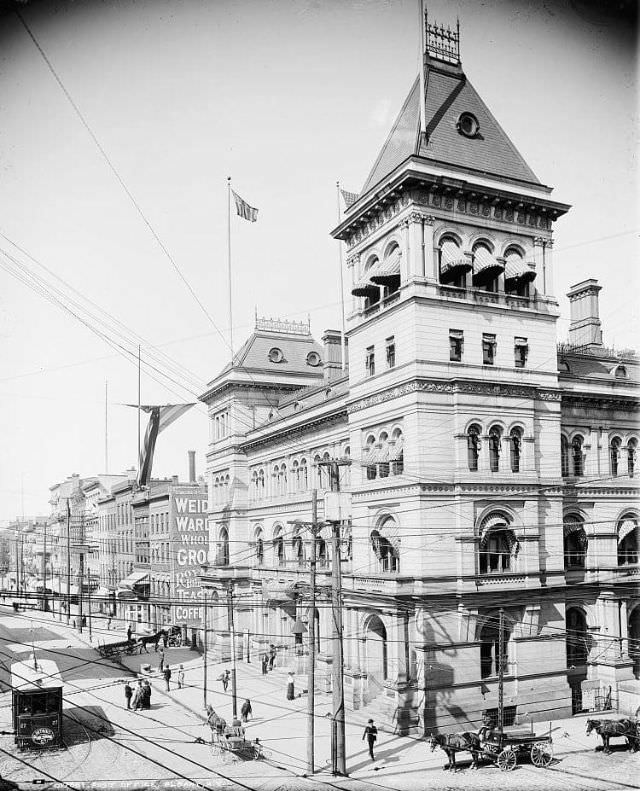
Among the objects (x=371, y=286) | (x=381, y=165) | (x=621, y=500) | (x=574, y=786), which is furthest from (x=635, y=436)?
(x=574, y=786)

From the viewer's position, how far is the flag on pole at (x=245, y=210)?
34.8 m

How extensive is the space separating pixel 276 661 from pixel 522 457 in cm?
2133

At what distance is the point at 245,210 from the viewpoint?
1385 inches

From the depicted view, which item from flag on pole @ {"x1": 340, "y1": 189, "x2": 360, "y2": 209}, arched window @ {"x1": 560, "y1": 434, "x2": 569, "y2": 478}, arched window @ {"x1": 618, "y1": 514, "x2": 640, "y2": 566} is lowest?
arched window @ {"x1": 618, "y1": 514, "x2": 640, "y2": 566}

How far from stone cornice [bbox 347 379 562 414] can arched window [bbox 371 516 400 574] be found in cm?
536

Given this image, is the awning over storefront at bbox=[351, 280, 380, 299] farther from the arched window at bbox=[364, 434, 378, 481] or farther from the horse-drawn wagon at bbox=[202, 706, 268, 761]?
the horse-drawn wagon at bbox=[202, 706, 268, 761]

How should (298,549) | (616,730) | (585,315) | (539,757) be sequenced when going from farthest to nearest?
(585,315) → (298,549) → (616,730) → (539,757)

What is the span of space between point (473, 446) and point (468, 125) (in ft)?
48.2

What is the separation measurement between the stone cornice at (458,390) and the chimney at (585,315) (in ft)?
41.1

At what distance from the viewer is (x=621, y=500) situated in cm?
3906

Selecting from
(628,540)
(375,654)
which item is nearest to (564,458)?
(628,540)

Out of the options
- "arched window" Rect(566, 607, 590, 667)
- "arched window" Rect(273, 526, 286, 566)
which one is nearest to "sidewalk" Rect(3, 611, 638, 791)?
"arched window" Rect(566, 607, 590, 667)

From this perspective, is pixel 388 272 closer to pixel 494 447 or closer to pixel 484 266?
pixel 484 266

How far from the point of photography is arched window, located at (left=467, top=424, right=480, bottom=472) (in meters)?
34.0
